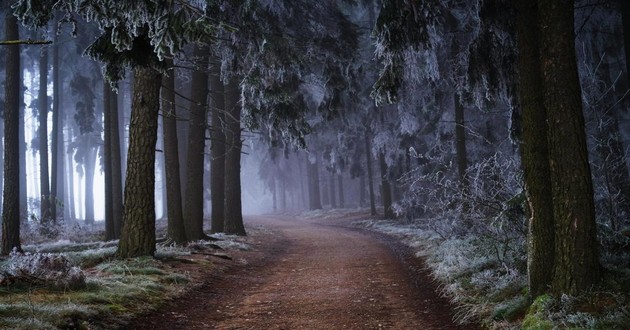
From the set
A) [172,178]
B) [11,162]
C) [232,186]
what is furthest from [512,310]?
[232,186]

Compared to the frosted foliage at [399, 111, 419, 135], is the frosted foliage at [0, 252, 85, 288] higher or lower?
lower

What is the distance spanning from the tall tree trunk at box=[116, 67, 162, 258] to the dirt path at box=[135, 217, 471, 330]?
5.47 feet

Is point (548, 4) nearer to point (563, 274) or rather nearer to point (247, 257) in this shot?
point (563, 274)

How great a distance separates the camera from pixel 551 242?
208 inches

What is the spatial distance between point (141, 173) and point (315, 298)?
4260 millimetres

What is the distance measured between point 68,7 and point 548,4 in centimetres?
666

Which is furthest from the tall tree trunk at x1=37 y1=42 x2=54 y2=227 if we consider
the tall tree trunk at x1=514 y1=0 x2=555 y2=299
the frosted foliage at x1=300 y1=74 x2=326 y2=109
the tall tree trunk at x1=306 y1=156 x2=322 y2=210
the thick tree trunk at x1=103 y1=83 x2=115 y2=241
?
the tall tree trunk at x1=306 y1=156 x2=322 y2=210

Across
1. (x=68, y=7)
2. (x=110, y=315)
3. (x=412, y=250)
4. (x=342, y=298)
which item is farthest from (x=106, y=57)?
(x=412, y=250)

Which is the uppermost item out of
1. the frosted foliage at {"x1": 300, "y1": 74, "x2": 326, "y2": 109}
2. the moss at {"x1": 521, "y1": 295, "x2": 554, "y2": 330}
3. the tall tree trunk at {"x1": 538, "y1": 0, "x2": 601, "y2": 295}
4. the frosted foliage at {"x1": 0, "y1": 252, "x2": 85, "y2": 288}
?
the frosted foliage at {"x1": 300, "y1": 74, "x2": 326, "y2": 109}

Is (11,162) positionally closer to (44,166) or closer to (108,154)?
(108,154)

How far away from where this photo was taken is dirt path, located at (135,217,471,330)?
232 inches

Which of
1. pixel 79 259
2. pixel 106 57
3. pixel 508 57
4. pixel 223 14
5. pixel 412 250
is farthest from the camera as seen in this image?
pixel 412 250

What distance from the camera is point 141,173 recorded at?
355 inches

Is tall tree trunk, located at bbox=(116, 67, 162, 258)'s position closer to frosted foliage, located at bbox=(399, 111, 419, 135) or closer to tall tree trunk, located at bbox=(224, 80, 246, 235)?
tall tree trunk, located at bbox=(224, 80, 246, 235)
